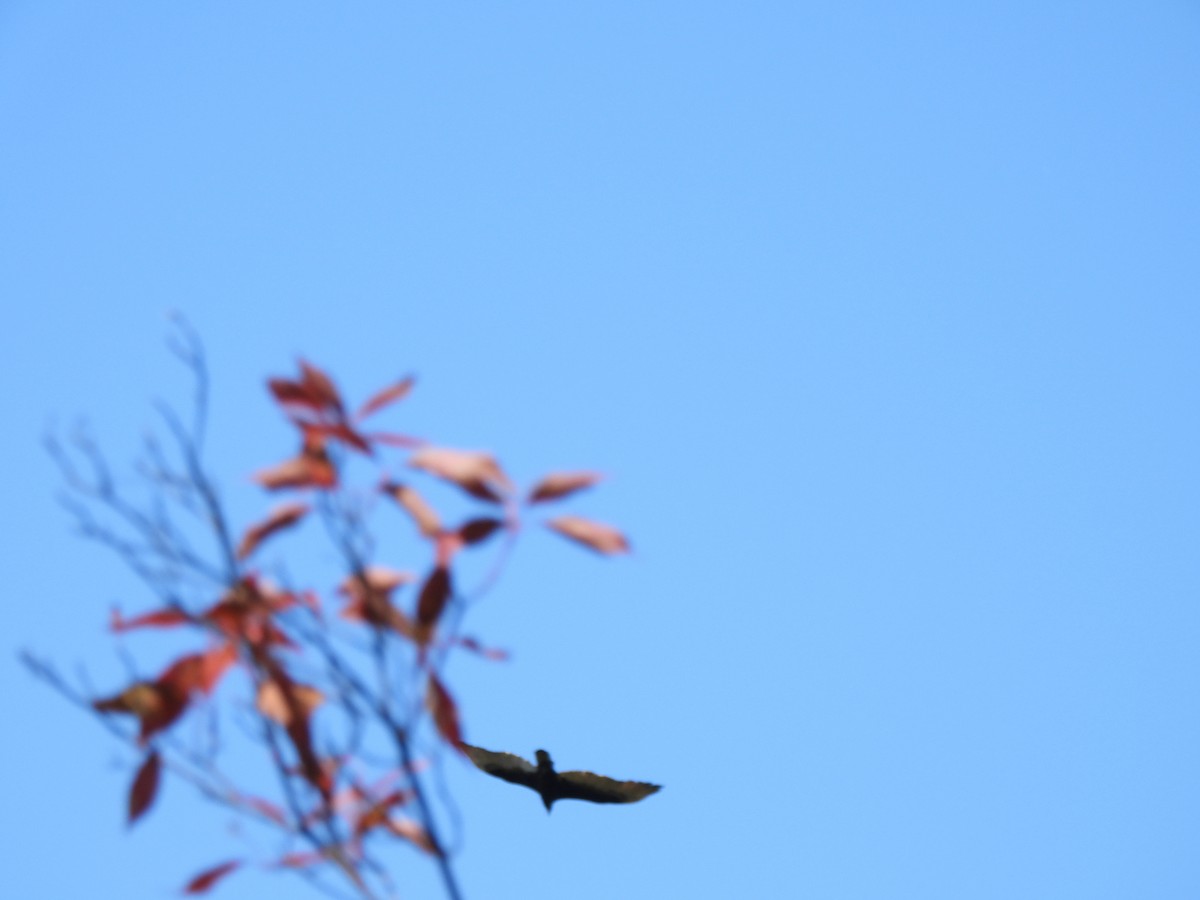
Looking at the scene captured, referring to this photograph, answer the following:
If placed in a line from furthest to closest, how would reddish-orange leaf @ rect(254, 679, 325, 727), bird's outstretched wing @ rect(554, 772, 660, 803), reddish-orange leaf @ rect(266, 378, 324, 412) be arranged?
bird's outstretched wing @ rect(554, 772, 660, 803) → reddish-orange leaf @ rect(266, 378, 324, 412) → reddish-orange leaf @ rect(254, 679, 325, 727)

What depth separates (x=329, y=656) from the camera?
184 centimetres

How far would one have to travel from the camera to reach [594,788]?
2.27 meters

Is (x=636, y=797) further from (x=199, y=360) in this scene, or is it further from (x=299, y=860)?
(x=199, y=360)

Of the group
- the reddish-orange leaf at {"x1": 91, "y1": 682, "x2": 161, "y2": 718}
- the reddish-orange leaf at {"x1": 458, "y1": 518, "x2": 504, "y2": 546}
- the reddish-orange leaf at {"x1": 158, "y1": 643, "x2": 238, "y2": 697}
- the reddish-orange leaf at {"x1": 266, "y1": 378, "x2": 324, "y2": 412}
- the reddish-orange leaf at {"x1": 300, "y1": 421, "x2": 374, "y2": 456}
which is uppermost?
the reddish-orange leaf at {"x1": 266, "y1": 378, "x2": 324, "y2": 412}

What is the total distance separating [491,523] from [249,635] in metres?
0.44

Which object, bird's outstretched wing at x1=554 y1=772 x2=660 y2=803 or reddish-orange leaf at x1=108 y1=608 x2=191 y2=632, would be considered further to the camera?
bird's outstretched wing at x1=554 y1=772 x2=660 y2=803

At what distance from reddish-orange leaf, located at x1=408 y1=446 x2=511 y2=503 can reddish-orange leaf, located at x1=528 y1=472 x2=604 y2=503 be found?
0.26ft

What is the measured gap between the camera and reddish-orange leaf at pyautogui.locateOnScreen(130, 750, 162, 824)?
1897 millimetres

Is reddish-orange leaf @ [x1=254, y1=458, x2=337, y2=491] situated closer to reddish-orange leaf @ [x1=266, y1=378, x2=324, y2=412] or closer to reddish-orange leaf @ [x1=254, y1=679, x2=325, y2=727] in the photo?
reddish-orange leaf @ [x1=266, y1=378, x2=324, y2=412]

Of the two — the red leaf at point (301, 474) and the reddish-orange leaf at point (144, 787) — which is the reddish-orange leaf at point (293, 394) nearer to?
the red leaf at point (301, 474)

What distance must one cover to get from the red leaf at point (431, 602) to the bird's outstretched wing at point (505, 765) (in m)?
0.41

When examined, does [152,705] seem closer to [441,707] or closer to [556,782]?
[441,707]

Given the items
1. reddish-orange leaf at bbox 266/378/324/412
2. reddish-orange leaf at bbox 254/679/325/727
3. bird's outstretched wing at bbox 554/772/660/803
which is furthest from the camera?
bird's outstretched wing at bbox 554/772/660/803

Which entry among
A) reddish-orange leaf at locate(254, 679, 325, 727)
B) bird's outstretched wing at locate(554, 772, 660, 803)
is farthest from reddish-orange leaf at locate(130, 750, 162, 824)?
bird's outstretched wing at locate(554, 772, 660, 803)
